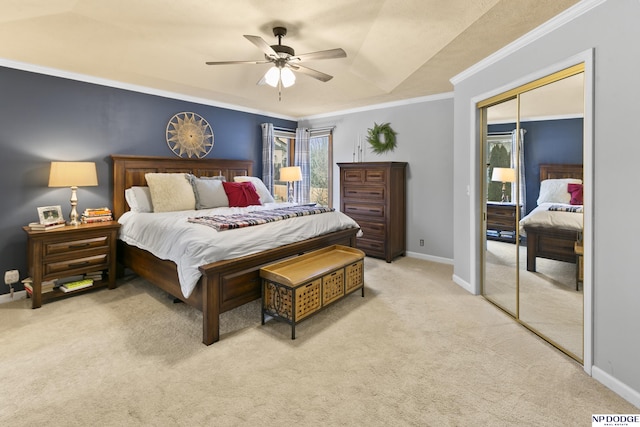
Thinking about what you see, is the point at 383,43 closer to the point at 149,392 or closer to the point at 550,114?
the point at 550,114

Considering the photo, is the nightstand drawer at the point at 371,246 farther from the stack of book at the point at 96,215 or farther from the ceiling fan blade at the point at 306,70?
the stack of book at the point at 96,215

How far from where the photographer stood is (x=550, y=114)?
8.16 ft

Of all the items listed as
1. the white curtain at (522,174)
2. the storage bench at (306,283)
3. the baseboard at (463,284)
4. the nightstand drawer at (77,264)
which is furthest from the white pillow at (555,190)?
the nightstand drawer at (77,264)

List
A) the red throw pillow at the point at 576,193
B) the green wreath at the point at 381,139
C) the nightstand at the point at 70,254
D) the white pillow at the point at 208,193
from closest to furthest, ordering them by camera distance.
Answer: the red throw pillow at the point at 576,193 < the nightstand at the point at 70,254 < the white pillow at the point at 208,193 < the green wreath at the point at 381,139

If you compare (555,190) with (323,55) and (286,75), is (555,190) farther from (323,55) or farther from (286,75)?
(286,75)

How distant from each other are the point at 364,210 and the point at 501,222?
226 centimetres

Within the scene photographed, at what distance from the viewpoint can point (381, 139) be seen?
5.40 m

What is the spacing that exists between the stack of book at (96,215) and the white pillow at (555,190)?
4.61 metres

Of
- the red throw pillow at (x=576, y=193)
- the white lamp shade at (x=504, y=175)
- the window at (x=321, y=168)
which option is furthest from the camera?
the window at (x=321, y=168)

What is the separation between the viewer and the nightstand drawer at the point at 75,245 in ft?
10.7

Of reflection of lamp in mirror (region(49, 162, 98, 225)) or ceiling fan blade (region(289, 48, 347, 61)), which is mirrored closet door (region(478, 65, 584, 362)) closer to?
ceiling fan blade (region(289, 48, 347, 61))

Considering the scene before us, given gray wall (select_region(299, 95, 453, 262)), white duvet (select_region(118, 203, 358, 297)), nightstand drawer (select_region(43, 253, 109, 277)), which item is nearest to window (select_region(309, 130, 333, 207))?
gray wall (select_region(299, 95, 453, 262))

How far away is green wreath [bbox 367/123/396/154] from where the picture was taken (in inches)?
208

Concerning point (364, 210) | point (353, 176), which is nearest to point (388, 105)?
point (353, 176)
